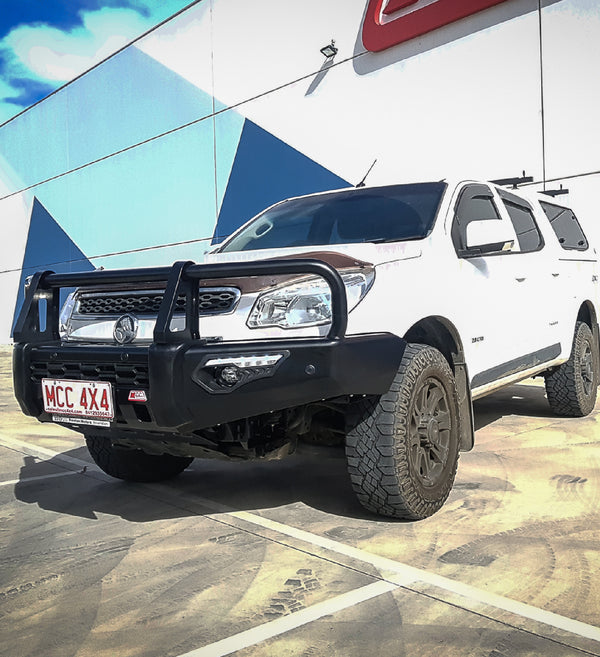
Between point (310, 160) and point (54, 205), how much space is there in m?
10.6

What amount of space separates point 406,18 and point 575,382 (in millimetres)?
6418

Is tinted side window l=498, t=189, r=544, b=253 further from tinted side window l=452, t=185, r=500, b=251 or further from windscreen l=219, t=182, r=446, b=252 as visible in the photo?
windscreen l=219, t=182, r=446, b=252

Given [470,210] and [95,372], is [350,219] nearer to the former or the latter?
[470,210]

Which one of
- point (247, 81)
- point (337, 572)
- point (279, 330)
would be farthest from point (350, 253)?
point (247, 81)

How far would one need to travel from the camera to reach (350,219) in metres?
4.14

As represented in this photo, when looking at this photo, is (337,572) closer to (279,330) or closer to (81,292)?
(279,330)

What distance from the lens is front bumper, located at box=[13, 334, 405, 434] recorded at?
2.76m

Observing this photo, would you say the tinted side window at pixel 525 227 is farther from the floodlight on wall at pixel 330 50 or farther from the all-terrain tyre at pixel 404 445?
the floodlight on wall at pixel 330 50

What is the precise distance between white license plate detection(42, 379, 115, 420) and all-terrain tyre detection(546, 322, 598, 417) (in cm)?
388

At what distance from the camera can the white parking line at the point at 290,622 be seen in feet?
6.81

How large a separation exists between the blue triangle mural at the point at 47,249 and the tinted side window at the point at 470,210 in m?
14.8

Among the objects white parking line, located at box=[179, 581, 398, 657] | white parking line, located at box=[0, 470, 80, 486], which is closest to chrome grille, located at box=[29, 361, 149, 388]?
white parking line, located at box=[179, 581, 398, 657]

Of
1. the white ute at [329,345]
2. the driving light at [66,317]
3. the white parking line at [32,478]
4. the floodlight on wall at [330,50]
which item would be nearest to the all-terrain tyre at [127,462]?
the white ute at [329,345]

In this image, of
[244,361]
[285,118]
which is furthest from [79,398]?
[285,118]
